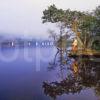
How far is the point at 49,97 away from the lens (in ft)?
15.1

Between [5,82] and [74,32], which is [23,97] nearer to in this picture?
[5,82]

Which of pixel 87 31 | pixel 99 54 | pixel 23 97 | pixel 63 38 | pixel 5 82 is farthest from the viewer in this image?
pixel 63 38

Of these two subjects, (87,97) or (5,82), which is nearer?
(87,97)

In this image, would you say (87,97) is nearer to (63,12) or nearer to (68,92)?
(68,92)

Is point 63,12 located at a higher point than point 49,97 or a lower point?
higher

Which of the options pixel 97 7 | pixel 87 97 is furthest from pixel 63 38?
pixel 87 97

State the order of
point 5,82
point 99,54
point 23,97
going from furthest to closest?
point 99,54, point 5,82, point 23,97

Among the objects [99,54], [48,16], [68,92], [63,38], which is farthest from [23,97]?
[63,38]

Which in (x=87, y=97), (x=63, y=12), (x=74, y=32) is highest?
(x=63, y=12)

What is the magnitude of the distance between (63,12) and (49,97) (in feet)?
35.6

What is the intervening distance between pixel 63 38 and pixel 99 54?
15.3 feet

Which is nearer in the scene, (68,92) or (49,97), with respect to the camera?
(49,97)

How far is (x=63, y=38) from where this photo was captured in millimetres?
16844

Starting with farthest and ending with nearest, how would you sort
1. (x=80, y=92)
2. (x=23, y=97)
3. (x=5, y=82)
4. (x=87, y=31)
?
(x=87, y=31) → (x=5, y=82) → (x=80, y=92) → (x=23, y=97)
